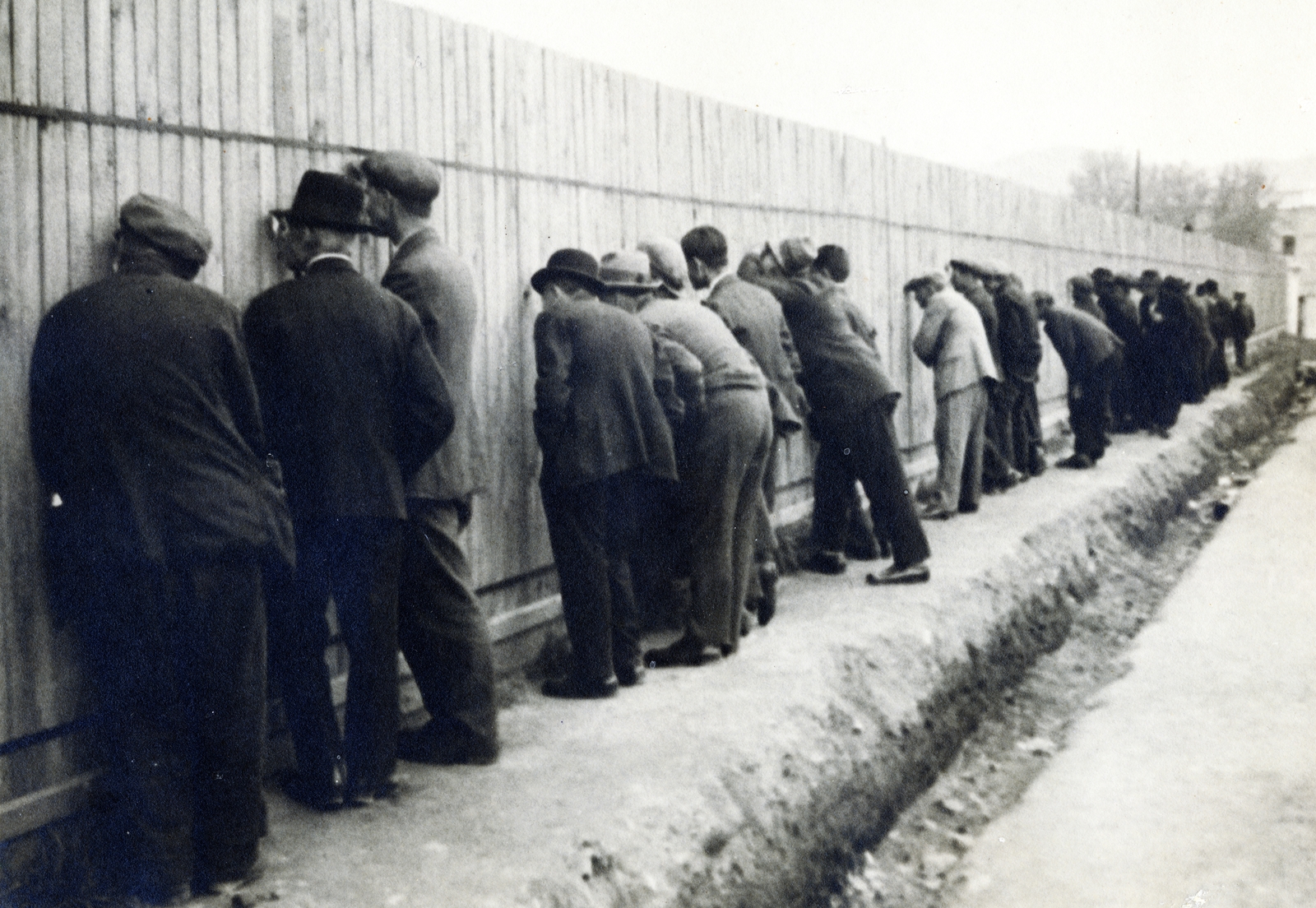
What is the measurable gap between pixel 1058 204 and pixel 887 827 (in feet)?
46.8

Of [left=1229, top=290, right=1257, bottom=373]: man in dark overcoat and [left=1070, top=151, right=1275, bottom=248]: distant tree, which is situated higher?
[left=1070, top=151, right=1275, bottom=248]: distant tree

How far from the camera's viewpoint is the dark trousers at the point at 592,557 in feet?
19.2

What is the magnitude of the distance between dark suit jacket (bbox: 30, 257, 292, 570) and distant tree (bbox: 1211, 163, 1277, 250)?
72.8 m

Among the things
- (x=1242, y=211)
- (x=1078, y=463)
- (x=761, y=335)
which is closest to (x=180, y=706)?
(x=761, y=335)

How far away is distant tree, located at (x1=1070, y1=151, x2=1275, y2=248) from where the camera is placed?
73.3m

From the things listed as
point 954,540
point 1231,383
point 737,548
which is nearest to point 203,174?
point 737,548

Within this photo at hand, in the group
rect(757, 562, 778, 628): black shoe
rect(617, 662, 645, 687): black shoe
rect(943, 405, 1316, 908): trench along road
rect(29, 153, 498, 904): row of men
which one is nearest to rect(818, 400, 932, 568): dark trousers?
rect(757, 562, 778, 628): black shoe

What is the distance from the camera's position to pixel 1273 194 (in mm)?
75125

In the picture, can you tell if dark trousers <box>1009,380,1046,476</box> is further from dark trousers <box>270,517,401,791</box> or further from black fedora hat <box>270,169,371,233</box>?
black fedora hat <box>270,169,371,233</box>

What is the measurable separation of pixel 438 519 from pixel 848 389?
4.09m

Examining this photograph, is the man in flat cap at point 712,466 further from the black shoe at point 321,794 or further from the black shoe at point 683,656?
the black shoe at point 321,794

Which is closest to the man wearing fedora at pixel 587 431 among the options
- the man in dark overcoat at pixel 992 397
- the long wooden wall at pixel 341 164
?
the long wooden wall at pixel 341 164

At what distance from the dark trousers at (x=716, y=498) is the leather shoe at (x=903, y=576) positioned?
2.00 m

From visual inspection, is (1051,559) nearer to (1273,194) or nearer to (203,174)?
(203,174)
